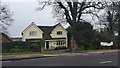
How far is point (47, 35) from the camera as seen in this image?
184 feet

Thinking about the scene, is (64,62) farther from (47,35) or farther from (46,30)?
(46,30)

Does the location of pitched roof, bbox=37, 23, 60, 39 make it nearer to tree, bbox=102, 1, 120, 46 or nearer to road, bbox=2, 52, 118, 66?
tree, bbox=102, 1, 120, 46

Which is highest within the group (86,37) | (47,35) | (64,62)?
(47,35)

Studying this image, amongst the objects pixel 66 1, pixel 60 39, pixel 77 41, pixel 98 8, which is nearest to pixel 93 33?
pixel 77 41

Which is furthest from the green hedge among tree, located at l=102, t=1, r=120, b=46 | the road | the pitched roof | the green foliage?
tree, located at l=102, t=1, r=120, b=46

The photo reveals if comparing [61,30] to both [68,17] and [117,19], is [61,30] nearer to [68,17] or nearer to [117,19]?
[117,19]

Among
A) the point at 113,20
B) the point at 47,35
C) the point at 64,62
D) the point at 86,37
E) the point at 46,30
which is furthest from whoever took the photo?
the point at 46,30

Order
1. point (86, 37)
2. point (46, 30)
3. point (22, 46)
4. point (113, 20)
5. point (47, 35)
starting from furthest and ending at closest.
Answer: point (46, 30) < point (113, 20) < point (47, 35) < point (86, 37) < point (22, 46)

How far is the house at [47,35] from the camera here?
180 ft

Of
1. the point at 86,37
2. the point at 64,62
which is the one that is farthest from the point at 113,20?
the point at 64,62

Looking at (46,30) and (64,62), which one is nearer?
(64,62)

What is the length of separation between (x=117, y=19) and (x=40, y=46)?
25535mm

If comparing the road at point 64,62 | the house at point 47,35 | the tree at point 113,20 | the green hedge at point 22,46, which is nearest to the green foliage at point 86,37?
the green hedge at point 22,46

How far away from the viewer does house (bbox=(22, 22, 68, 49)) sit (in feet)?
180
